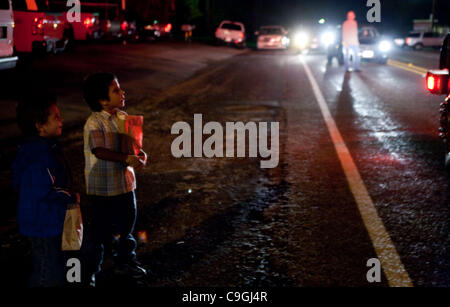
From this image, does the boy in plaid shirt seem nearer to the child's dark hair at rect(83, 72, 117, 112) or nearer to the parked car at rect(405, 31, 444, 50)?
the child's dark hair at rect(83, 72, 117, 112)

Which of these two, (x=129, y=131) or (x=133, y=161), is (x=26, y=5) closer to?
(x=129, y=131)

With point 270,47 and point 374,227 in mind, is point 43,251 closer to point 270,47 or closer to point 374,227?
point 374,227

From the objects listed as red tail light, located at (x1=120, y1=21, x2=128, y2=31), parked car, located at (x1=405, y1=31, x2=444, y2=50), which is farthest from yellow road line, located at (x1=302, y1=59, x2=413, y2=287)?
parked car, located at (x1=405, y1=31, x2=444, y2=50)

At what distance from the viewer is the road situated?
14.4ft

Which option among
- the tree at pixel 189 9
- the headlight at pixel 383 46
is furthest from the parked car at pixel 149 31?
the headlight at pixel 383 46

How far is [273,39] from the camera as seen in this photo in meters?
41.1

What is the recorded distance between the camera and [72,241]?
326 cm

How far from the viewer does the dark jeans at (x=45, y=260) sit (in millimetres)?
3266

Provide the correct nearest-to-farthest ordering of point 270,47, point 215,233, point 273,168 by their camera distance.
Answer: point 215,233 → point 273,168 → point 270,47

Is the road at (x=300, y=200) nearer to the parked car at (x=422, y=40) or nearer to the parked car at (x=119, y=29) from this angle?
the parked car at (x=119, y=29)

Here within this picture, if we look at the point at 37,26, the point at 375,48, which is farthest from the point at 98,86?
the point at 375,48

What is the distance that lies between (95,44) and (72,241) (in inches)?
1110

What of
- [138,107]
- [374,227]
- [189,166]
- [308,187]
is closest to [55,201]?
[374,227]
